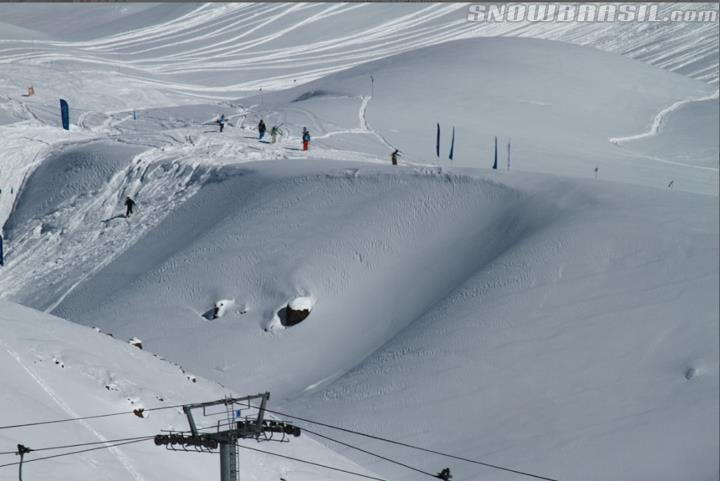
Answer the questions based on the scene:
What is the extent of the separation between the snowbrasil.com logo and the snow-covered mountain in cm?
1871

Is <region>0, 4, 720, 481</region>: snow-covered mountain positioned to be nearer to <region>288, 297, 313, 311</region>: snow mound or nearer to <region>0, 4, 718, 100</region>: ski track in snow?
<region>288, 297, 313, 311</region>: snow mound

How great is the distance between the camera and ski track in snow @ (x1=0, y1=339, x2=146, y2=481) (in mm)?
16094

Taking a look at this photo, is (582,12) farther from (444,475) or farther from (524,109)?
(444,475)

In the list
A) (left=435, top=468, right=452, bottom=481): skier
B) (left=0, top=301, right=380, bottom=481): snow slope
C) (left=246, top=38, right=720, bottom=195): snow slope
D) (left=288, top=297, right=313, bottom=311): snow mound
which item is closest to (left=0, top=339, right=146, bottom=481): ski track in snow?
(left=0, top=301, right=380, bottom=481): snow slope

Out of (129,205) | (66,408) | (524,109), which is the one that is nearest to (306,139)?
(129,205)

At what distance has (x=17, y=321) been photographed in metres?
21.5

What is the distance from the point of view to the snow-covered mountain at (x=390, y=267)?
2125 centimetres

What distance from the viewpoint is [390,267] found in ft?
94.5

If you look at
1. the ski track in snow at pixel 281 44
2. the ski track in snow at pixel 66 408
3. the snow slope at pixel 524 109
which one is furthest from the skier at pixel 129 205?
the ski track in snow at pixel 281 44

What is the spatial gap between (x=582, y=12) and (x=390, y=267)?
48933 millimetres

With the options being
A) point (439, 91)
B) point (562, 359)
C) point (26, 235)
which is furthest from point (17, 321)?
point (439, 91)

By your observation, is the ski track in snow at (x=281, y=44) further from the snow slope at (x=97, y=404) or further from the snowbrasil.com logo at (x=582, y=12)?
the snow slope at (x=97, y=404)

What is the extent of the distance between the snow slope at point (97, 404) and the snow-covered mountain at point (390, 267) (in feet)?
0.21

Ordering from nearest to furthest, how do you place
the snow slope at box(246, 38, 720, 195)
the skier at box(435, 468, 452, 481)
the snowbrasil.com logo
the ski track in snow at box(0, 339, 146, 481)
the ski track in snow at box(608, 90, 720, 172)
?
the skier at box(435, 468, 452, 481) < the ski track in snow at box(0, 339, 146, 481) < the snow slope at box(246, 38, 720, 195) < the ski track in snow at box(608, 90, 720, 172) < the snowbrasil.com logo
